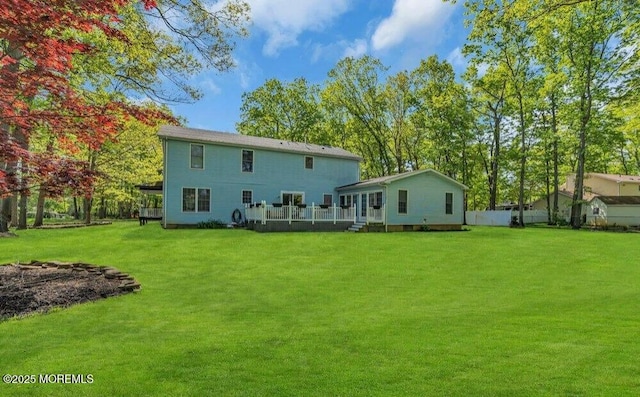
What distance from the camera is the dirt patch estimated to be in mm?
5341

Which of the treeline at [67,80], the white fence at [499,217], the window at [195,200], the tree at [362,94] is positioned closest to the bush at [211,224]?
the window at [195,200]

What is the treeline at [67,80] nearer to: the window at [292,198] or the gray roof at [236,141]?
the gray roof at [236,141]

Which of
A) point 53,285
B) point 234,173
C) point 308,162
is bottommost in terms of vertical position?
point 53,285

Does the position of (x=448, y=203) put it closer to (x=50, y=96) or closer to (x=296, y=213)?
(x=296, y=213)

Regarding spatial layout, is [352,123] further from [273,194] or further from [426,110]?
[273,194]

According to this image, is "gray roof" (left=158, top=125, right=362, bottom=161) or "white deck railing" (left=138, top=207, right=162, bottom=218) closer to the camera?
"gray roof" (left=158, top=125, right=362, bottom=161)

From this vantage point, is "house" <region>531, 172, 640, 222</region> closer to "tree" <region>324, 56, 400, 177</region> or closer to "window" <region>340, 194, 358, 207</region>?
"tree" <region>324, 56, 400, 177</region>

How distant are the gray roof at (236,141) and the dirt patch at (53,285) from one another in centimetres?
1222

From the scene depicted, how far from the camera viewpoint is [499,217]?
1144 inches

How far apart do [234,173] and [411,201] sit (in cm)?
1055

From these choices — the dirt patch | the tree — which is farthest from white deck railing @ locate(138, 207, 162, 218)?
the tree

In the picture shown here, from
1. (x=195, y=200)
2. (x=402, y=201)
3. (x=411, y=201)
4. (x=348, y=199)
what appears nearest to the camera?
(x=195, y=200)

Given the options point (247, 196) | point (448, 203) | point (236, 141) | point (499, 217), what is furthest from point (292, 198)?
point (499, 217)

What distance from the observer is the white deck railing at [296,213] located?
18111 millimetres
